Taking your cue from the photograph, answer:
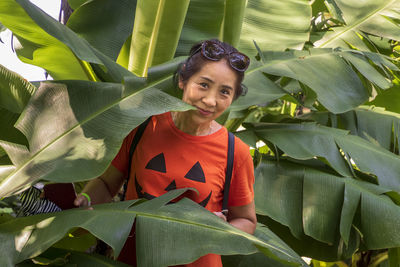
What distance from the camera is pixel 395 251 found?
2377mm

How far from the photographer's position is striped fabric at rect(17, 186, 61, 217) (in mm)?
1288

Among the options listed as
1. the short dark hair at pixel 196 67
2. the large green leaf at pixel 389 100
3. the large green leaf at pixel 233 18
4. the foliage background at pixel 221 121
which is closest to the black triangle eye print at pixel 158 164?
the foliage background at pixel 221 121

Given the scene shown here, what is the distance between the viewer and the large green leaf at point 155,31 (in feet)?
6.57

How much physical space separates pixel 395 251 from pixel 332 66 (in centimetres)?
95

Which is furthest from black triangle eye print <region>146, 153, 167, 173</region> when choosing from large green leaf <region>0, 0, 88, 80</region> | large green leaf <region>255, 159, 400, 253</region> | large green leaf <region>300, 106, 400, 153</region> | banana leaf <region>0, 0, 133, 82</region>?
large green leaf <region>300, 106, 400, 153</region>

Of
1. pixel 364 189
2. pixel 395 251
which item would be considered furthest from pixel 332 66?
pixel 395 251

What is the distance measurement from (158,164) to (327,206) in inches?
39.9

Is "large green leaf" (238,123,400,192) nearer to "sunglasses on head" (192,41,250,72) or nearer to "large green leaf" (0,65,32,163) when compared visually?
"sunglasses on head" (192,41,250,72)

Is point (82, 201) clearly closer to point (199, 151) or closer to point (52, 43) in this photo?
point (199, 151)

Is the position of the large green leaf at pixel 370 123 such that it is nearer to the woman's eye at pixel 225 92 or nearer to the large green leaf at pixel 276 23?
the large green leaf at pixel 276 23

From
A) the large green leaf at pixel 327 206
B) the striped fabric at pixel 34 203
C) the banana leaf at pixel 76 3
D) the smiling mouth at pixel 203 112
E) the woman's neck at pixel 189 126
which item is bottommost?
the large green leaf at pixel 327 206

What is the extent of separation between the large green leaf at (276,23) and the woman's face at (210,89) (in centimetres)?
135

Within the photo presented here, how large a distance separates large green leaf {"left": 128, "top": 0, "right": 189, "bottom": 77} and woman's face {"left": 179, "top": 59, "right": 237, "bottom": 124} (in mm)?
765

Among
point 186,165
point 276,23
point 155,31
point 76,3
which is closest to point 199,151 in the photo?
point 186,165
